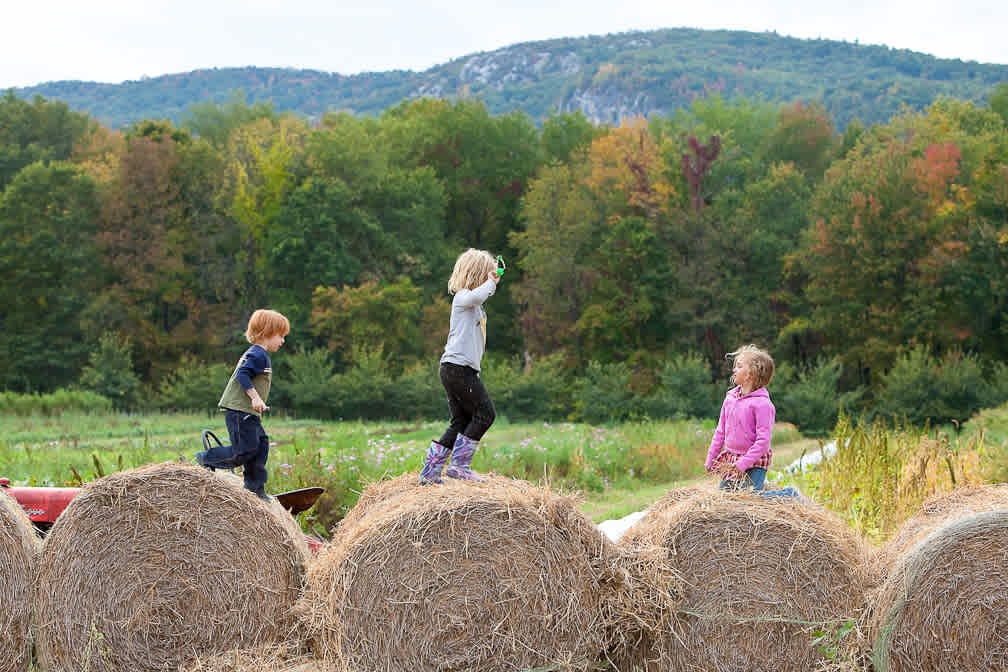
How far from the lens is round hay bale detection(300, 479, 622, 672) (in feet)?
16.6

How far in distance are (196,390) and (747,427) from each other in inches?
1250

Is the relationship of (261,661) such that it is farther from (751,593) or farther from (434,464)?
(751,593)

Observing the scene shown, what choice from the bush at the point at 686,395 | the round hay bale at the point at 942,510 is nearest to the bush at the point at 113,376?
the bush at the point at 686,395

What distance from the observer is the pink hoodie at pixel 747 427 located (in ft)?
19.4

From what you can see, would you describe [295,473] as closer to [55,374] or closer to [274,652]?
[274,652]

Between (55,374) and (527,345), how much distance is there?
775 inches

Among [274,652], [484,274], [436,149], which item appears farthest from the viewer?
[436,149]

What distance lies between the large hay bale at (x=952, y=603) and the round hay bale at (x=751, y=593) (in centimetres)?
25

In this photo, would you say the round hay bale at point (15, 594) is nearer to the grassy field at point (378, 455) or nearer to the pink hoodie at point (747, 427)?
the grassy field at point (378, 455)

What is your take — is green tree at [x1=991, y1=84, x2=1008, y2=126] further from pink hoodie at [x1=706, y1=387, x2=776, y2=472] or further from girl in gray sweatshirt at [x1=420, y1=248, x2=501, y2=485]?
girl in gray sweatshirt at [x1=420, y1=248, x2=501, y2=485]

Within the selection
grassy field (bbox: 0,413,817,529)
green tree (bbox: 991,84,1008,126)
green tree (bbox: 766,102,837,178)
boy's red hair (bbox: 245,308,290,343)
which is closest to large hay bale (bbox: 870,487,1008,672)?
grassy field (bbox: 0,413,817,529)

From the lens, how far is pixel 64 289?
40.2 meters

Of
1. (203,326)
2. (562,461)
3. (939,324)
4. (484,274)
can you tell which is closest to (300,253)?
(203,326)

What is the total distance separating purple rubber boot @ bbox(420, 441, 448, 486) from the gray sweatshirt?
0.58m
